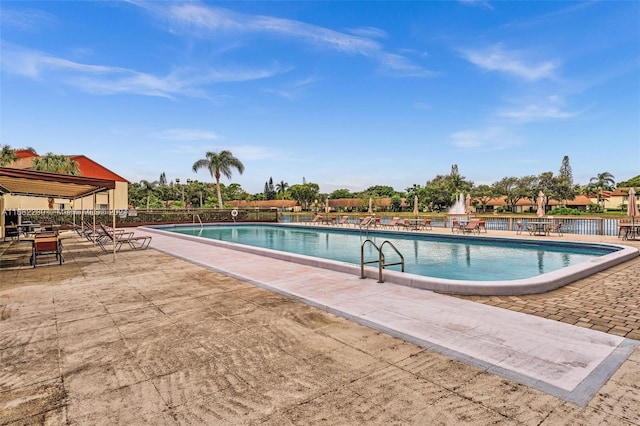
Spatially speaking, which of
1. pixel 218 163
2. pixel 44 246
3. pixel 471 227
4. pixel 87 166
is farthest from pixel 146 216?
pixel 87 166

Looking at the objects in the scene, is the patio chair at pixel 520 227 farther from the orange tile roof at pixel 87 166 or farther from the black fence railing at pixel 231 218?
the orange tile roof at pixel 87 166

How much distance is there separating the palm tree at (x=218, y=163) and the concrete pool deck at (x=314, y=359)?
36.4 metres

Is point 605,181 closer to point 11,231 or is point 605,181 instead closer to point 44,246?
A: point 44,246

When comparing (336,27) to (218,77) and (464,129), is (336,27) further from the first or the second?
(464,129)

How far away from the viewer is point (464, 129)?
3612 centimetres

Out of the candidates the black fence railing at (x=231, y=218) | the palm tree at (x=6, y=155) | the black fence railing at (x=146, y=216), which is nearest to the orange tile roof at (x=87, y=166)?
the palm tree at (x=6, y=155)

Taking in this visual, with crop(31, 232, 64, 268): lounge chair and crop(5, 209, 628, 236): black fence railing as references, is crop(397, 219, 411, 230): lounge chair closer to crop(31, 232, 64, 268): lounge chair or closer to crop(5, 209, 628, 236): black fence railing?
crop(5, 209, 628, 236): black fence railing

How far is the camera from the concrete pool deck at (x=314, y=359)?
2307mm

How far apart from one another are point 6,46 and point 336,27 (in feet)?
51.9

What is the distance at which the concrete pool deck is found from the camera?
231cm

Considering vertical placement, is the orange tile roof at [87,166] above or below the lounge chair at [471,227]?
above

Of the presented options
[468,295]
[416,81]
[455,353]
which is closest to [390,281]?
[468,295]

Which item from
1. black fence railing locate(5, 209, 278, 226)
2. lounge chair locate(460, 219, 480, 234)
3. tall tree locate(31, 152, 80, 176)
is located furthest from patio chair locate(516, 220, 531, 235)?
tall tree locate(31, 152, 80, 176)

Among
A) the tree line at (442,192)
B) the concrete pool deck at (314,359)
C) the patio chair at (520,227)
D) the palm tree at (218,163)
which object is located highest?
the palm tree at (218,163)
